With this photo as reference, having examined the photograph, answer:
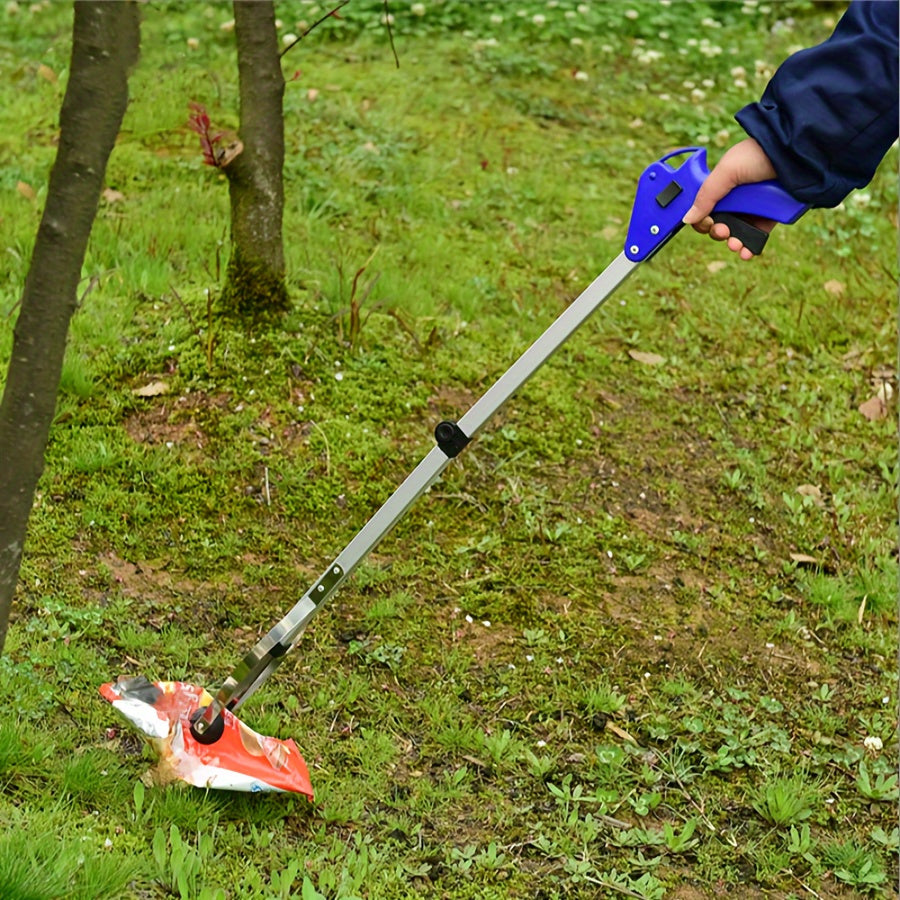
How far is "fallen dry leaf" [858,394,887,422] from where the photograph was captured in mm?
4438

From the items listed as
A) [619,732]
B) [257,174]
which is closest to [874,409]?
[619,732]

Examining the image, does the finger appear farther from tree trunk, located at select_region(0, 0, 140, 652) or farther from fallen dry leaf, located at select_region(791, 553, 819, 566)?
fallen dry leaf, located at select_region(791, 553, 819, 566)

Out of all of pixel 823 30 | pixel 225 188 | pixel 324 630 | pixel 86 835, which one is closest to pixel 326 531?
pixel 324 630

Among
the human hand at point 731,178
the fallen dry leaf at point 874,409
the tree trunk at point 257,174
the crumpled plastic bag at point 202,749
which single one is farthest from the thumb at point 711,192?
the fallen dry leaf at point 874,409

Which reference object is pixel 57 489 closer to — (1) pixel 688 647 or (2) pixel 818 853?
(1) pixel 688 647

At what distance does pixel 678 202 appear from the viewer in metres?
2.33

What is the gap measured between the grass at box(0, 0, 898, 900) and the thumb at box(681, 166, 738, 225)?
143 cm

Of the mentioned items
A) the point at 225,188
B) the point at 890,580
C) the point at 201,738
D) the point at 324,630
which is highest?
the point at 225,188

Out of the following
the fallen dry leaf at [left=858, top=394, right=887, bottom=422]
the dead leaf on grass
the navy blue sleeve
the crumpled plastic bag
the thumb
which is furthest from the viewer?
the fallen dry leaf at [left=858, top=394, right=887, bottom=422]

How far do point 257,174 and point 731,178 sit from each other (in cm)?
202

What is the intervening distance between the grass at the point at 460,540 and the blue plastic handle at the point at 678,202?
137cm

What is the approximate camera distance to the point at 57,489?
345 centimetres

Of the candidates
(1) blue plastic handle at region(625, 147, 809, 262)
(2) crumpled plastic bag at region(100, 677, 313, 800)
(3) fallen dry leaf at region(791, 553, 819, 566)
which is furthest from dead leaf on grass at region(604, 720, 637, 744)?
(1) blue plastic handle at region(625, 147, 809, 262)

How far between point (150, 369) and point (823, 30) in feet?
20.3
